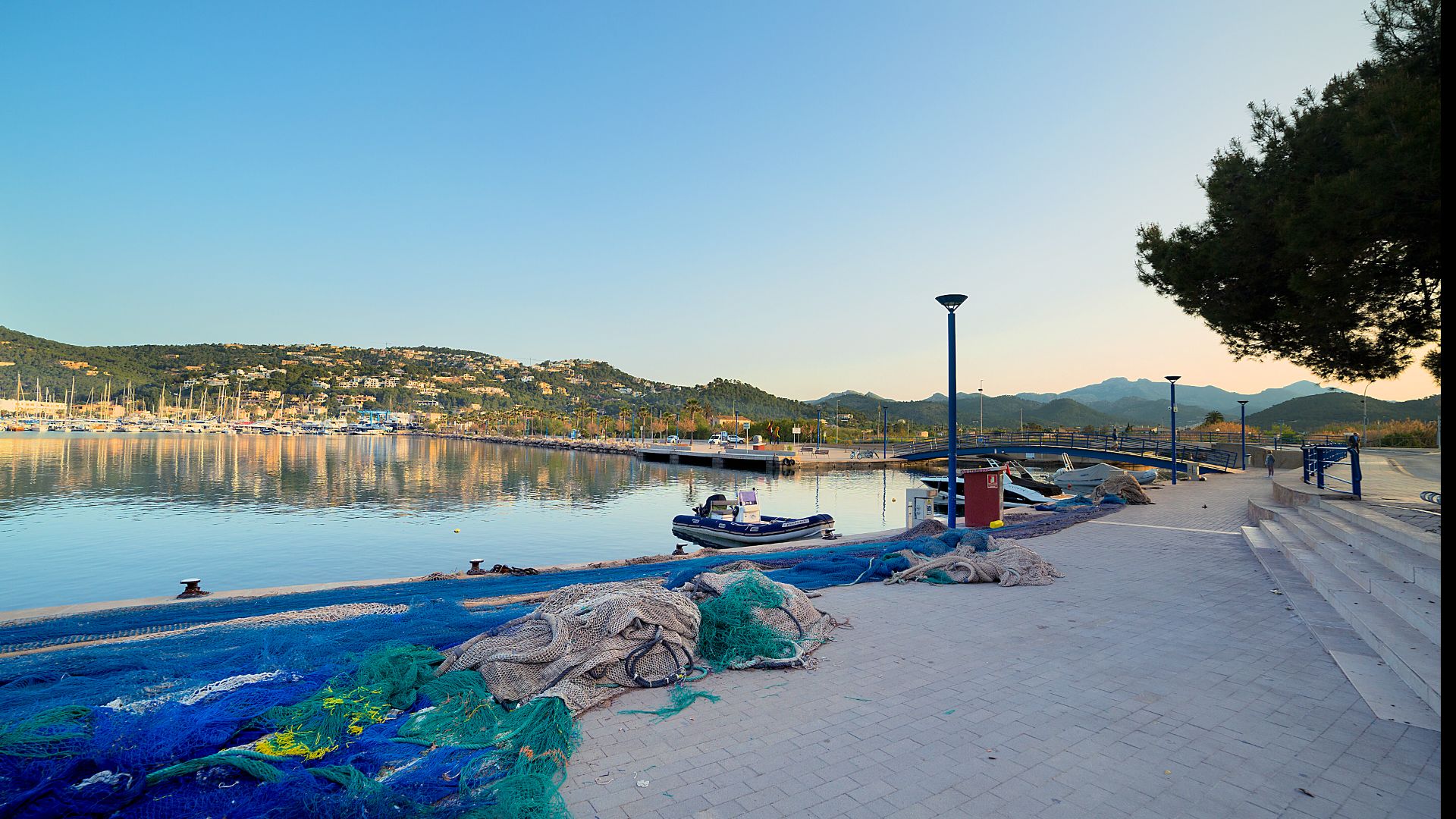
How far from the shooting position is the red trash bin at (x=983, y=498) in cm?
1323

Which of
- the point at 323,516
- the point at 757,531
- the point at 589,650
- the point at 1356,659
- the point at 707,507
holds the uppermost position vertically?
the point at 589,650

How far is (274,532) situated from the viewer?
2325cm

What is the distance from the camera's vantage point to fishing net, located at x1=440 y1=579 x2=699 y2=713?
13.6 ft

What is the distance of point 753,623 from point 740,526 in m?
13.0

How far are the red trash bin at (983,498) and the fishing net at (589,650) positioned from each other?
984cm

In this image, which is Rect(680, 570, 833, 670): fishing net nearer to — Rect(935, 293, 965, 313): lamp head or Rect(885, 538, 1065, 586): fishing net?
Rect(885, 538, 1065, 586): fishing net

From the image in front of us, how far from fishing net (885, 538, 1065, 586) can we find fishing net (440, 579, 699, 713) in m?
3.98

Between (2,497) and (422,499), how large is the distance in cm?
1867

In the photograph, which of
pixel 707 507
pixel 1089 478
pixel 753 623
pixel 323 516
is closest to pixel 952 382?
pixel 753 623

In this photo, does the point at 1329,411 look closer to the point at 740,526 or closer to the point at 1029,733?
the point at 740,526

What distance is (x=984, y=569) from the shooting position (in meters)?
7.80

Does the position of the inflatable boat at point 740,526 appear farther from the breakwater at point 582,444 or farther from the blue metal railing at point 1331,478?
the breakwater at point 582,444

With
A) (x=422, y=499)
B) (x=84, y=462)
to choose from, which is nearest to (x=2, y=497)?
(x=422, y=499)

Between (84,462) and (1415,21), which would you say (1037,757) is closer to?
(1415,21)
